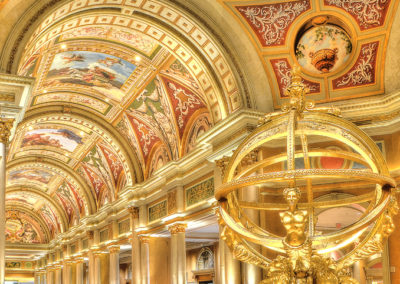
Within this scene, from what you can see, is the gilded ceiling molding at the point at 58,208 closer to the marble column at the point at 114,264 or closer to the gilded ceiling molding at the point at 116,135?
the marble column at the point at 114,264

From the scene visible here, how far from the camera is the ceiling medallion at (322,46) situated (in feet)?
37.4

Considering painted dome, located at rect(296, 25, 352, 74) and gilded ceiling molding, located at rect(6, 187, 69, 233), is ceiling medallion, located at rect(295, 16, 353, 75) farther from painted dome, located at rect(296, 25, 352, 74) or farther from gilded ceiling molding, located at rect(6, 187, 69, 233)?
gilded ceiling molding, located at rect(6, 187, 69, 233)

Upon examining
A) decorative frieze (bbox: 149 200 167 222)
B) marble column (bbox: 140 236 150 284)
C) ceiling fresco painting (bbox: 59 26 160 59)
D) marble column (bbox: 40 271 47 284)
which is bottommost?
marble column (bbox: 40 271 47 284)

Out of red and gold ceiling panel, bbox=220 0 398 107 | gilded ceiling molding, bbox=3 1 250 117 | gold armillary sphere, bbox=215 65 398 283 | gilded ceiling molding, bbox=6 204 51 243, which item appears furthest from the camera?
gilded ceiling molding, bbox=6 204 51 243

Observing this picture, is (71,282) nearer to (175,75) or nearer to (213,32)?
(175,75)

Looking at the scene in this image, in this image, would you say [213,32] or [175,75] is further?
[175,75]

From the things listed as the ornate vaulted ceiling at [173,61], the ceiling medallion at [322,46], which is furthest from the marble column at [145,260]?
the ceiling medallion at [322,46]

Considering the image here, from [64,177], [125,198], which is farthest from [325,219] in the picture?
[64,177]

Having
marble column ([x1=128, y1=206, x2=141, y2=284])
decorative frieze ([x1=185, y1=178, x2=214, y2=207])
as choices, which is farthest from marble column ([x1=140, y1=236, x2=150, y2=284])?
decorative frieze ([x1=185, y1=178, x2=214, y2=207])

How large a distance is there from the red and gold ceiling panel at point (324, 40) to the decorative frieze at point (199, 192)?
3340mm

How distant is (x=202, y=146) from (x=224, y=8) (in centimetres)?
359

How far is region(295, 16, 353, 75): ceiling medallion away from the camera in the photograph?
37.4 feet

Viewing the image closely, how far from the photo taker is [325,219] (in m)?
14.8

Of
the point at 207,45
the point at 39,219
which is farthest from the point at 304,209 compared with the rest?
the point at 39,219
